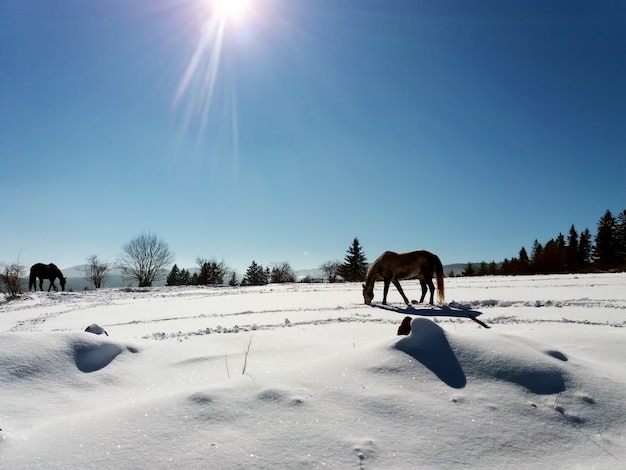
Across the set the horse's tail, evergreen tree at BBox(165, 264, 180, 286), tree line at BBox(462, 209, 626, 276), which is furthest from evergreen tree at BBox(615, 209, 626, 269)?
evergreen tree at BBox(165, 264, 180, 286)

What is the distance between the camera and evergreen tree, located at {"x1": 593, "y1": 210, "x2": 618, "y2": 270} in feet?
184

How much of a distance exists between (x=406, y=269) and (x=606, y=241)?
66.9 m

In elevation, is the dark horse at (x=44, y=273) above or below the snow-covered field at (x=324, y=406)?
above

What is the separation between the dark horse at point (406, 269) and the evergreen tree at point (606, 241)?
2449 inches

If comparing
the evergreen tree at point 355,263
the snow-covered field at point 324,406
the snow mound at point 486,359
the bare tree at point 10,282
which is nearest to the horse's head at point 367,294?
the snow-covered field at point 324,406

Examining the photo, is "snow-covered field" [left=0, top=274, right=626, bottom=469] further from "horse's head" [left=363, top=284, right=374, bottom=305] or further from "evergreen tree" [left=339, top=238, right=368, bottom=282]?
"evergreen tree" [left=339, top=238, right=368, bottom=282]

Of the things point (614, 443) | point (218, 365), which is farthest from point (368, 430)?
point (218, 365)

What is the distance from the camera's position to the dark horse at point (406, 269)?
36.2 feet

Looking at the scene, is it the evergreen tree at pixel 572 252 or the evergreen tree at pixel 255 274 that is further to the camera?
the evergreen tree at pixel 255 274

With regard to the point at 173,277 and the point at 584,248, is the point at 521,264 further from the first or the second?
the point at 173,277

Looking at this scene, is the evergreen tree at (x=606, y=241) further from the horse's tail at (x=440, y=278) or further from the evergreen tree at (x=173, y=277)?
the evergreen tree at (x=173, y=277)

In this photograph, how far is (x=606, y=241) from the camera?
57.7 m

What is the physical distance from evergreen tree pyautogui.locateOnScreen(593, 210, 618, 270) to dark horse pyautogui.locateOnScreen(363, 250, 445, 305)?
204ft

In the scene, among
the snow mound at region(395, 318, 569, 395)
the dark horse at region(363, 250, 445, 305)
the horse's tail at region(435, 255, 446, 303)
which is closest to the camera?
the snow mound at region(395, 318, 569, 395)
